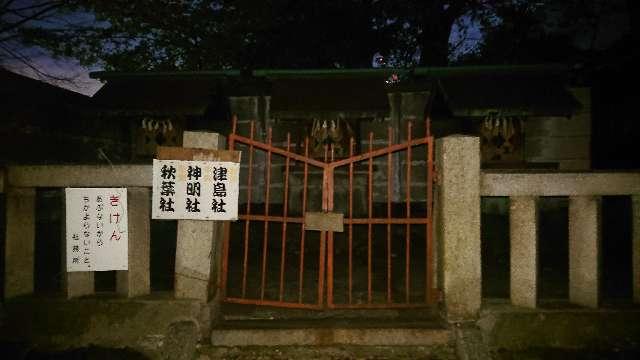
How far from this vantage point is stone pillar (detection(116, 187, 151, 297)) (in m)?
4.39

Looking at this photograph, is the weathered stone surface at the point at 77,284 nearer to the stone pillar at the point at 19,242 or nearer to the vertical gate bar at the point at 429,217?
the stone pillar at the point at 19,242

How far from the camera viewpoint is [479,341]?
4141 millimetres

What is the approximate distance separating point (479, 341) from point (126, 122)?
12447 mm

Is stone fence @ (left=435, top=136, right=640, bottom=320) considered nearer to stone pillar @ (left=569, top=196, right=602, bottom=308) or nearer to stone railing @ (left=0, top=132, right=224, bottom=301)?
stone pillar @ (left=569, top=196, right=602, bottom=308)

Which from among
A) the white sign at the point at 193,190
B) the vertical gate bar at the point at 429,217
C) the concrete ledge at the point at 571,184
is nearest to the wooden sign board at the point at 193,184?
the white sign at the point at 193,190

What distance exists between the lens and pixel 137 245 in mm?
4402

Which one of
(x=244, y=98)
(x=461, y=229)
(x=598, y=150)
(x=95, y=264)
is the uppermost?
(x=244, y=98)

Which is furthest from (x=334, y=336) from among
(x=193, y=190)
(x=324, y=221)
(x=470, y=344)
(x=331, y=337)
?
Result: (x=193, y=190)

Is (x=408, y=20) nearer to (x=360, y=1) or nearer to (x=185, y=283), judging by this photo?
(x=360, y=1)

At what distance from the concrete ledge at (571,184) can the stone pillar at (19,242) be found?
5.41 m

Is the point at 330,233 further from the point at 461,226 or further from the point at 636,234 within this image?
the point at 636,234

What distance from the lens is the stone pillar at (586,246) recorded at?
4.25 meters

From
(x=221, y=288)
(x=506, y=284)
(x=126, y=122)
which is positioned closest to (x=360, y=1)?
(x=126, y=122)

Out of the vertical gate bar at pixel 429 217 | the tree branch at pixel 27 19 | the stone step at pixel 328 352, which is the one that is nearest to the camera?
the stone step at pixel 328 352
